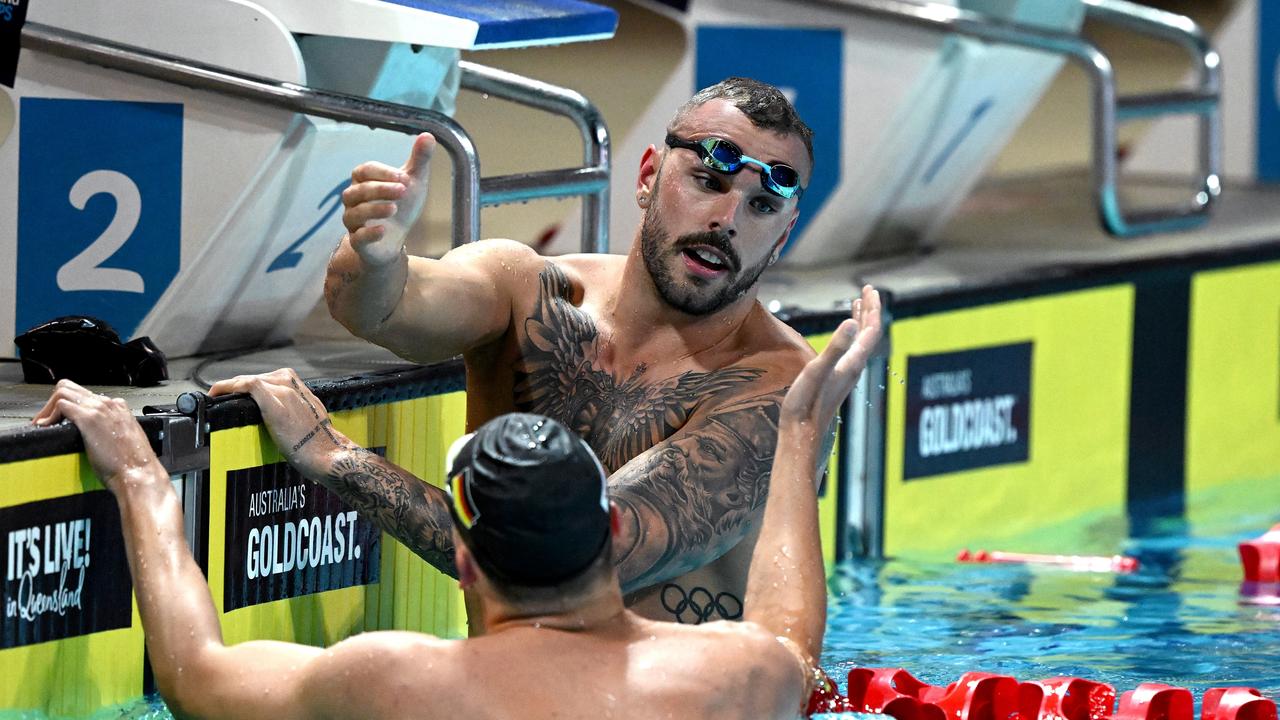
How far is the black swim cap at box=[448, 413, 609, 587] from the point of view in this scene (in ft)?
8.75

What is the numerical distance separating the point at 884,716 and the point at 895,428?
2.22 m

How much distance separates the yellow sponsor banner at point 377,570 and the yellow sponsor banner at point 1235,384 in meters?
3.17

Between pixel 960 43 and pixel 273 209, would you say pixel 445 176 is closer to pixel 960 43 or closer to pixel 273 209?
pixel 960 43

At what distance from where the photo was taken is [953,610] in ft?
17.2

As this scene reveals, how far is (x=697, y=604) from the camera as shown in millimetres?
3812

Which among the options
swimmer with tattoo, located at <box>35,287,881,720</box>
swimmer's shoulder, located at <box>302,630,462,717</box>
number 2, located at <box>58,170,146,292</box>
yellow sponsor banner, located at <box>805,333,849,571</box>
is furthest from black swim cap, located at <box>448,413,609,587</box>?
yellow sponsor banner, located at <box>805,333,849,571</box>

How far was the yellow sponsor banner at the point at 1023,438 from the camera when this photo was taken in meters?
6.02

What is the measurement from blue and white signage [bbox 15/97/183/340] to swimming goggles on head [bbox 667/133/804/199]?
1445 mm

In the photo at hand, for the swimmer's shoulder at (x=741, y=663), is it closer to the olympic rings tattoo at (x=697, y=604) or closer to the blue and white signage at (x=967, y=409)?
the olympic rings tattoo at (x=697, y=604)

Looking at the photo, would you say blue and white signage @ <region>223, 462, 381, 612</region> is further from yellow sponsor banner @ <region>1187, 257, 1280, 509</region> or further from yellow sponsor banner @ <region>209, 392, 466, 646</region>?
yellow sponsor banner @ <region>1187, 257, 1280, 509</region>

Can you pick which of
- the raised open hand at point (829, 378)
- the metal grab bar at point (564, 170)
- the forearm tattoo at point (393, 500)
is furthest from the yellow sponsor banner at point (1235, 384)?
the raised open hand at point (829, 378)

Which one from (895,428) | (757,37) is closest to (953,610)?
(895,428)

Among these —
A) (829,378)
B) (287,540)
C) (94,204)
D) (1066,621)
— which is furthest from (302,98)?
(1066,621)

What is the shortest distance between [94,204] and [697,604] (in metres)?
1.74
